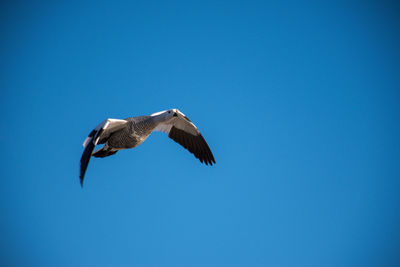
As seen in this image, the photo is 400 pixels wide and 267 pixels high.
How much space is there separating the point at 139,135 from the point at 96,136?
1306 millimetres

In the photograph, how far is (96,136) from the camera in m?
6.86

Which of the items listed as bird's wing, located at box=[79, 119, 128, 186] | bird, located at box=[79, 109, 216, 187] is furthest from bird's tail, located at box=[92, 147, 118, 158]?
bird's wing, located at box=[79, 119, 128, 186]

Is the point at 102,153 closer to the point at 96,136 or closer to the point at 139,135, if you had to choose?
the point at 139,135

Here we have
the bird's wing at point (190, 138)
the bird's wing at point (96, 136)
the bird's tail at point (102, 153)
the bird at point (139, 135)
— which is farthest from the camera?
the bird's wing at point (190, 138)

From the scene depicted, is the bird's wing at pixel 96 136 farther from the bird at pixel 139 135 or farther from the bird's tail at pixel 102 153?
the bird's tail at pixel 102 153

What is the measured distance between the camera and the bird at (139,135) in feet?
22.8

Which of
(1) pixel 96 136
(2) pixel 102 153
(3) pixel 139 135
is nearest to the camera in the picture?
(1) pixel 96 136

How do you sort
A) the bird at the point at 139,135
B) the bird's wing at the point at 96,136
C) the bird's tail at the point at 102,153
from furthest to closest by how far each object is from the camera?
1. the bird's tail at the point at 102,153
2. the bird at the point at 139,135
3. the bird's wing at the point at 96,136

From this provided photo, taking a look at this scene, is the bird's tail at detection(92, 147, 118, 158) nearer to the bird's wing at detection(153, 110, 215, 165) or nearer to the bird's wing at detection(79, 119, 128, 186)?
the bird's wing at detection(79, 119, 128, 186)

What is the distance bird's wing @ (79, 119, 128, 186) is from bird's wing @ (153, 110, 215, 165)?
1.99 m

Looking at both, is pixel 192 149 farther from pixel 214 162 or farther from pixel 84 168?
pixel 84 168

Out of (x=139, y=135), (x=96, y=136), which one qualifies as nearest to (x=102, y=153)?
(x=139, y=135)

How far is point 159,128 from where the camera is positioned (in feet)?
31.3

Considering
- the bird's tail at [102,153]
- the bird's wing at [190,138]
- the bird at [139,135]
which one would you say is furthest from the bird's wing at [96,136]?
the bird's wing at [190,138]
